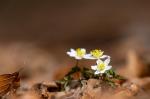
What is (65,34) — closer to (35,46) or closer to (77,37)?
(77,37)

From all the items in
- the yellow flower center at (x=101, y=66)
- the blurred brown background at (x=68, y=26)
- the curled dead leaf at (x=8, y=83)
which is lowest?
the curled dead leaf at (x=8, y=83)

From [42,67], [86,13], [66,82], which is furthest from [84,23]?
[66,82]

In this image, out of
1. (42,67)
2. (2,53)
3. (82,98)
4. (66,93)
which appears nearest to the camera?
(82,98)

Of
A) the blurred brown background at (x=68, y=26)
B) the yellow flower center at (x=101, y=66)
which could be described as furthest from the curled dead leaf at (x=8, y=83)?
the blurred brown background at (x=68, y=26)

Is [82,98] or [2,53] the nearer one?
[82,98]

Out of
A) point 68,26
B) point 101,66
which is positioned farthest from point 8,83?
point 68,26

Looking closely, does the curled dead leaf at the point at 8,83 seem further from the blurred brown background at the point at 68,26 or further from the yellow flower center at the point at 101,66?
the blurred brown background at the point at 68,26

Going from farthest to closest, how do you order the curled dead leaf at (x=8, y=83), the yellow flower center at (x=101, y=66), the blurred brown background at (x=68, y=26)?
the blurred brown background at (x=68, y=26) → the yellow flower center at (x=101, y=66) → the curled dead leaf at (x=8, y=83)

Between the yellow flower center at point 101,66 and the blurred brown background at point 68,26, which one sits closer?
the yellow flower center at point 101,66
